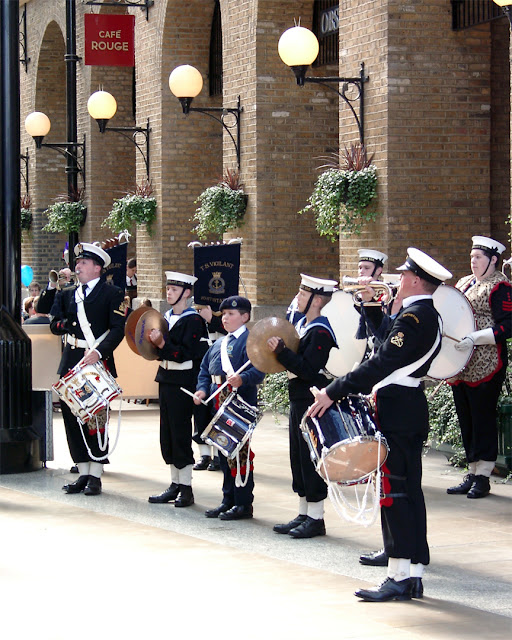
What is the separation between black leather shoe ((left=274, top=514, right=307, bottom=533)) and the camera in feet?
25.6

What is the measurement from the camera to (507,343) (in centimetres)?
959

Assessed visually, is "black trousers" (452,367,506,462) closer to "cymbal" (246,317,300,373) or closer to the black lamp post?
"cymbal" (246,317,300,373)

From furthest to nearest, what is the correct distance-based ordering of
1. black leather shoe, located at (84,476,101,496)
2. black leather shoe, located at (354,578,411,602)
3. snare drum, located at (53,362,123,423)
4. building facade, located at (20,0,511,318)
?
1. building facade, located at (20,0,511,318)
2. black leather shoe, located at (84,476,101,496)
3. snare drum, located at (53,362,123,423)
4. black leather shoe, located at (354,578,411,602)

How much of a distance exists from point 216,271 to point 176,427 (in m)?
1.41

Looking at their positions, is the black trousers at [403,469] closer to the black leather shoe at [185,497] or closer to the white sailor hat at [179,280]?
the black leather shoe at [185,497]

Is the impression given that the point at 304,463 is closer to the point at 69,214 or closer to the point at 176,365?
the point at 176,365

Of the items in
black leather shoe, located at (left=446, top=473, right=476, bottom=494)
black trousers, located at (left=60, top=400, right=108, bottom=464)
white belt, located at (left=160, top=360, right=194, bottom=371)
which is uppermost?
white belt, located at (left=160, top=360, right=194, bottom=371)

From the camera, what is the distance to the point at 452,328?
27.6ft

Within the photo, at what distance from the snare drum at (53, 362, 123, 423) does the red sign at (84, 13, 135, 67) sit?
9.65 meters

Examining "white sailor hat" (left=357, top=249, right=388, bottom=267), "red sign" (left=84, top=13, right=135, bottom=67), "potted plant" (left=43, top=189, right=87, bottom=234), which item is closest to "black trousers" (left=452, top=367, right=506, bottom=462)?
"white sailor hat" (left=357, top=249, right=388, bottom=267)

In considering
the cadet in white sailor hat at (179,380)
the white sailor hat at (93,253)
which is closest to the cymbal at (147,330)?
the cadet in white sailor hat at (179,380)

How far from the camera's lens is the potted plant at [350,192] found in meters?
11.9

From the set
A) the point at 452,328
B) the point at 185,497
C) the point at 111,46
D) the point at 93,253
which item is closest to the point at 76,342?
the point at 93,253

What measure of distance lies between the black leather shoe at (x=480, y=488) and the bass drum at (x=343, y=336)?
68.8 inches
